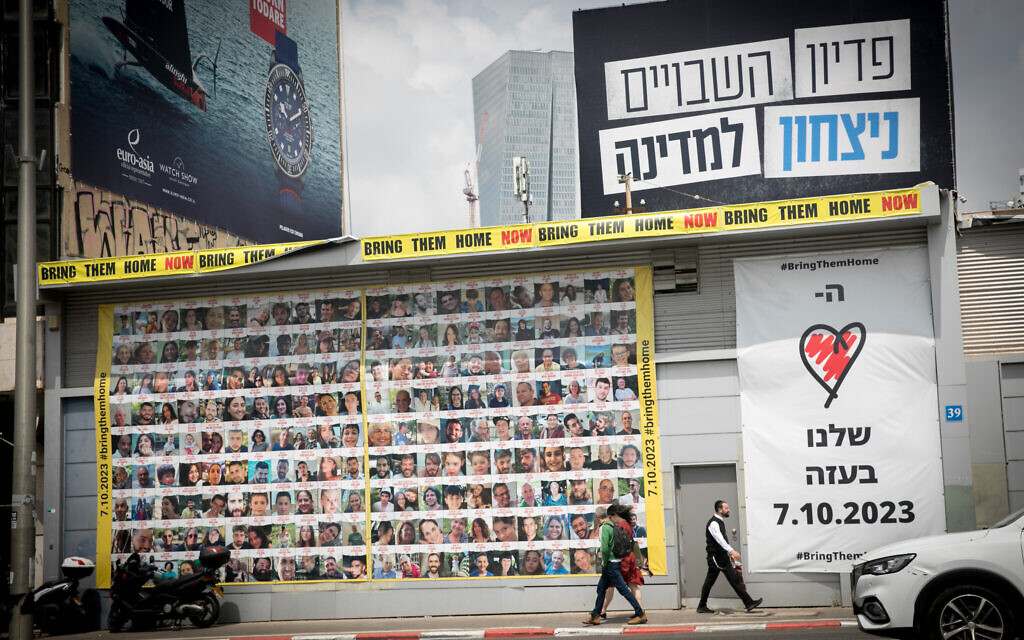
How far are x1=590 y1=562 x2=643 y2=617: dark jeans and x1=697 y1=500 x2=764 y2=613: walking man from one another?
1.20 metres

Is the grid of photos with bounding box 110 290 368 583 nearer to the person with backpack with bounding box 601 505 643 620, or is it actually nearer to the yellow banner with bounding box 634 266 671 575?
the person with backpack with bounding box 601 505 643 620

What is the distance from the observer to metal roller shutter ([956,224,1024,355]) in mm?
15680

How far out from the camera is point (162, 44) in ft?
86.1

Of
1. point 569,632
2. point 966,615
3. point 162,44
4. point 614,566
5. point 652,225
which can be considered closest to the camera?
point 966,615

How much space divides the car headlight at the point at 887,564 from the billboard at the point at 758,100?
45.3 feet

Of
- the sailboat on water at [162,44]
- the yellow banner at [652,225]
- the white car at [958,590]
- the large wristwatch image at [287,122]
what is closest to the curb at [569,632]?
the white car at [958,590]

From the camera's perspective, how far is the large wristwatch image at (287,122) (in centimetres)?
3219

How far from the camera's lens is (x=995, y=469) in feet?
49.9

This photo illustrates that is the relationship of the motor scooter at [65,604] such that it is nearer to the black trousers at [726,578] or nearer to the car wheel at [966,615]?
the black trousers at [726,578]

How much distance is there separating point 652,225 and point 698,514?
4.62 meters

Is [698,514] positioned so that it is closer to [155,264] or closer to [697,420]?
[697,420]

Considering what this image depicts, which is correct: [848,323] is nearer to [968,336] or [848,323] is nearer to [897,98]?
[968,336]

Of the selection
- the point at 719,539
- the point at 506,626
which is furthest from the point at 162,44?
the point at 719,539

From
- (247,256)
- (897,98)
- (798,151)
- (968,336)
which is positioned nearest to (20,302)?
(247,256)
